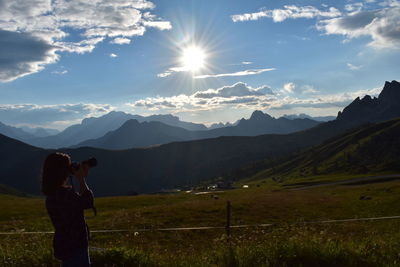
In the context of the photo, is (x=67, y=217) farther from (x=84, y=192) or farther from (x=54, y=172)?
(x=54, y=172)

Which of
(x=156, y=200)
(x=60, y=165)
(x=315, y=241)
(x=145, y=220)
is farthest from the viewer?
(x=156, y=200)

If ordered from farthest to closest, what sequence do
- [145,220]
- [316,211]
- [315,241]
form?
[316,211] < [145,220] < [315,241]

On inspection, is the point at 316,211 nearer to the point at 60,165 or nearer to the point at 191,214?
the point at 191,214

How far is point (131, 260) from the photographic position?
36.6 feet

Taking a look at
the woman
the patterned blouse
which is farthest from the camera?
the patterned blouse

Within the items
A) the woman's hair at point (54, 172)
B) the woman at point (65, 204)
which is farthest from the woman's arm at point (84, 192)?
the woman's hair at point (54, 172)

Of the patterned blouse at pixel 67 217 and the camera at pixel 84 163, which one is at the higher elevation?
the camera at pixel 84 163

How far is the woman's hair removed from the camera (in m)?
7.40

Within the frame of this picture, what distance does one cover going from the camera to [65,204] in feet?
24.3

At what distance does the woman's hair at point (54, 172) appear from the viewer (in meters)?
7.40

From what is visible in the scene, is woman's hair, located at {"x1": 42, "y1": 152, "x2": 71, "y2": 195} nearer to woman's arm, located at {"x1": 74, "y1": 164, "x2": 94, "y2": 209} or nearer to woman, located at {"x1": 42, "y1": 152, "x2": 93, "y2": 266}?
woman, located at {"x1": 42, "y1": 152, "x2": 93, "y2": 266}

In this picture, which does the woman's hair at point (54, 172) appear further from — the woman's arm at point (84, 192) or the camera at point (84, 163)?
the woman's arm at point (84, 192)

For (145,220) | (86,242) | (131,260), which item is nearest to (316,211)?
(145,220)

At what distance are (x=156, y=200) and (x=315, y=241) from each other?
64.7 m
